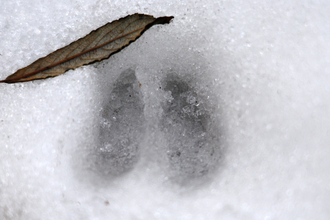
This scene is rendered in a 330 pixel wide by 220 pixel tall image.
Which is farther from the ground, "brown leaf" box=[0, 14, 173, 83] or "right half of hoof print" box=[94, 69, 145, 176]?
"brown leaf" box=[0, 14, 173, 83]

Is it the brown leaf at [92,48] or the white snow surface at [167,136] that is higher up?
the brown leaf at [92,48]

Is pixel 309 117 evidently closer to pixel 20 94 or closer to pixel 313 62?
pixel 313 62

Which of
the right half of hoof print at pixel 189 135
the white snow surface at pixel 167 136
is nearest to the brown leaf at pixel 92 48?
the white snow surface at pixel 167 136

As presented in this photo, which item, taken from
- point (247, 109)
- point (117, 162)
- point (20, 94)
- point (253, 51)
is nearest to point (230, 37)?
point (253, 51)

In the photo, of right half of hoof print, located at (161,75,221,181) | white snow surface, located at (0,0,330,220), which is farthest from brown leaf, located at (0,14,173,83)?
right half of hoof print, located at (161,75,221,181)

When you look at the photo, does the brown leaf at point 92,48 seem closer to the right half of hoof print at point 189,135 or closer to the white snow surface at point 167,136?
the white snow surface at point 167,136

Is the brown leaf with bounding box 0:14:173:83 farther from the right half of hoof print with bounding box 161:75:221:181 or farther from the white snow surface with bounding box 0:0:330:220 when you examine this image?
the right half of hoof print with bounding box 161:75:221:181
